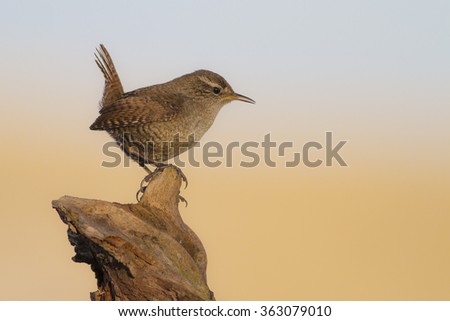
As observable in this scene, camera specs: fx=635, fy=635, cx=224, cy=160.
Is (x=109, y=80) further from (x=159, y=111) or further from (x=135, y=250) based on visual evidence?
(x=135, y=250)

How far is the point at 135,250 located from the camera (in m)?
4.27

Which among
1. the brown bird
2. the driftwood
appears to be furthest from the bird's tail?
the driftwood

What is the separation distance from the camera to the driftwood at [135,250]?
4266 mm

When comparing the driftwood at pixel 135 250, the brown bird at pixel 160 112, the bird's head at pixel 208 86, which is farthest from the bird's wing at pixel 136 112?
the driftwood at pixel 135 250

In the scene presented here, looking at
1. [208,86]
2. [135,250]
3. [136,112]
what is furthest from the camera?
[208,86]

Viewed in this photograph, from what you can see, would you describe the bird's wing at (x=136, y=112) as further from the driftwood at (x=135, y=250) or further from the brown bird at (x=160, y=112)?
the driftwood at (x=135, y=250)

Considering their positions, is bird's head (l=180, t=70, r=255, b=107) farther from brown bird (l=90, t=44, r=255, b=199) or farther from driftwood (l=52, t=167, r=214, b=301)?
driftwood (l=52, t=167, r=214, b=301)

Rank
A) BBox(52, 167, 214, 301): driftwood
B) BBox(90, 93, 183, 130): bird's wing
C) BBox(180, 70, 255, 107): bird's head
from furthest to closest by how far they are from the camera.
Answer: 1. BBox(180, 70, 255, 107): bird's head
2. BBox(90, 93, 183, 130): bird's wing
3. BBox(52, 167, 214, 301): driftwood

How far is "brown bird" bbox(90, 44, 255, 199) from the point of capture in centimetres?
596

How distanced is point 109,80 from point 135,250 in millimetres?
2903

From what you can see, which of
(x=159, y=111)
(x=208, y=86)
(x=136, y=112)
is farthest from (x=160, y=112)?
(x=208, y=86)

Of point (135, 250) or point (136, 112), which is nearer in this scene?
point (135, 250)

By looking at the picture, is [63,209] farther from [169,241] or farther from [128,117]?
[128,117]

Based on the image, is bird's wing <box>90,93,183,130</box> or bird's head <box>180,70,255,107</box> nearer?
bird's wing <box>90,93,183,130</box>
